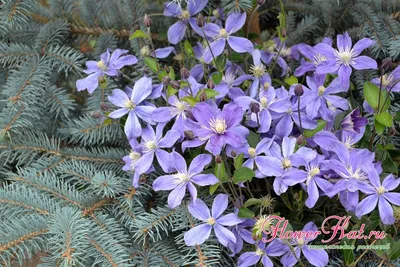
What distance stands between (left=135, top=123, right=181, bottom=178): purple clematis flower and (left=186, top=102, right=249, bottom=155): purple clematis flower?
0.05 meters

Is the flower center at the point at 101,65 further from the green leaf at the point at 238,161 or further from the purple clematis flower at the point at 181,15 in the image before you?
the green leaf at the point at 238,161

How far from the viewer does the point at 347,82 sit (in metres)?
0.72

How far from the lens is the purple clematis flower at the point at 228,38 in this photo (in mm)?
807

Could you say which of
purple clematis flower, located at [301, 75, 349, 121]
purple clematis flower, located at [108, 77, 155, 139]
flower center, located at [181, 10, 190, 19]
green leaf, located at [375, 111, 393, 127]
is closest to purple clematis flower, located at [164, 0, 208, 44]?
flower center, located at [181, 10, 190, 19]

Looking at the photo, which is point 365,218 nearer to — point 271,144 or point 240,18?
point 271,144

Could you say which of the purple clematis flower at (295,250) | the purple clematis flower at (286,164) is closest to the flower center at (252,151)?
the purple clematis flower at (286,164)

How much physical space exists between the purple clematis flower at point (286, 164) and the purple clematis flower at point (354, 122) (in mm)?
74

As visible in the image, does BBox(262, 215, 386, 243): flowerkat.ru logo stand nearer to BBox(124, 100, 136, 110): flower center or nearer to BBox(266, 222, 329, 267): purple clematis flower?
BBox(266, 222, 329, 267): purple clematis flower

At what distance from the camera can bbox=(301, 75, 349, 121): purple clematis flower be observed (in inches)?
29.2

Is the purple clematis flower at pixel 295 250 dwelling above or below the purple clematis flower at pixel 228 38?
below

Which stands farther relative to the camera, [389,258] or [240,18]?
[240,18]

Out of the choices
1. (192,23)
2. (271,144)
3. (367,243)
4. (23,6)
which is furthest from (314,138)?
(23,6)

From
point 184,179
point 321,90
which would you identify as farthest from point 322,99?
point 184,179

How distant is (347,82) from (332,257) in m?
0.25
